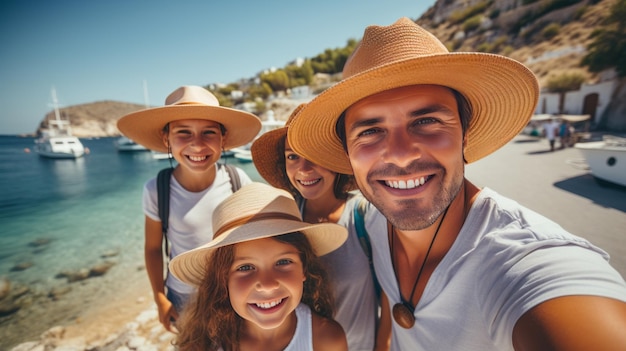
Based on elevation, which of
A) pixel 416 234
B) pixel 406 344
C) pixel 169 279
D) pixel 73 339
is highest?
pixel 416 234

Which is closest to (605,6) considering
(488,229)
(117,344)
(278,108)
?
(278,108)

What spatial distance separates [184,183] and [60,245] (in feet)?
34.4

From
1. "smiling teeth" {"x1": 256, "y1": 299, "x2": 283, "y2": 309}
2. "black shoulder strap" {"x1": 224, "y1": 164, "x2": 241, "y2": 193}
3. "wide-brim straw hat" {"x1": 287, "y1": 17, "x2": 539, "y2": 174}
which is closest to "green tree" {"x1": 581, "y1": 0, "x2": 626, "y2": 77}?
"wide-brim straw hat" {"x1": 287, "y1": 17, "x2": 539, "y2": 174}

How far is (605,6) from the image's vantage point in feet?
112

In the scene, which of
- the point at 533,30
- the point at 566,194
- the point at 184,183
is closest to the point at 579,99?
the point at 566,194

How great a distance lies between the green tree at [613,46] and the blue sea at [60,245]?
1163 inches

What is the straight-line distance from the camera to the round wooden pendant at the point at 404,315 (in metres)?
1.33

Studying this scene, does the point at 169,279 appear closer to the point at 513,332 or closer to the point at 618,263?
the point at 513,332

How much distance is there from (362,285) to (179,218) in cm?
168

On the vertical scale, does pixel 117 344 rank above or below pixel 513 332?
below

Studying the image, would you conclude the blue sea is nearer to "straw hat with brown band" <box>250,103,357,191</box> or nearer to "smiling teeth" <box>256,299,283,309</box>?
"straw hat with brown band" <box>250,103,357,191</box>

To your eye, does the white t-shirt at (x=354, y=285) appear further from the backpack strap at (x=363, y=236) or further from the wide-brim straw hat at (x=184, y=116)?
the wide-brim straw hat at (x=184, y=116)

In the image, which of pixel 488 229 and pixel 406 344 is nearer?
pixel 488 229

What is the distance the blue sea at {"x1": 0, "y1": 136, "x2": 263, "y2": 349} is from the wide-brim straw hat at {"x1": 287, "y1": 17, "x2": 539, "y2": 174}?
22.4 feet
